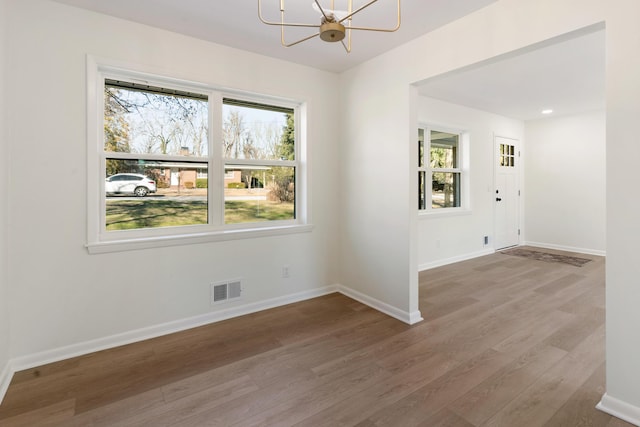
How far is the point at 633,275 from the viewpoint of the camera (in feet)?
5.56

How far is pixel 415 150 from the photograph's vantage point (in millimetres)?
2938

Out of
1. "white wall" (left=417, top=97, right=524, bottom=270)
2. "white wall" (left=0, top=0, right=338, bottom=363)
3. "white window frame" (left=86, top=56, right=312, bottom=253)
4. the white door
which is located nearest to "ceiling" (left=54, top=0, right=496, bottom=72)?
"white wall" (left=0, top=0, right=338, bottom=363)

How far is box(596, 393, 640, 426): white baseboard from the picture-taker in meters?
1.69

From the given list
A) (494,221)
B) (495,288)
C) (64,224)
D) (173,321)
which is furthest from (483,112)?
(64,224)

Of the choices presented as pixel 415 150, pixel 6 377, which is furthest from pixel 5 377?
pixel 415 150

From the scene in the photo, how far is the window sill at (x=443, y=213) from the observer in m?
4.82

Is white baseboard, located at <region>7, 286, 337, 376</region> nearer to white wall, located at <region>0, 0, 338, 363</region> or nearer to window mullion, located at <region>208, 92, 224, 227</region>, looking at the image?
white wall, located at <region>0, 0, 338, 363</region>

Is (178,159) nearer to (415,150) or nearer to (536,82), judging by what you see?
(415,150)

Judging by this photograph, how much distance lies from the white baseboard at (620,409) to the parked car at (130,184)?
3.51 meters

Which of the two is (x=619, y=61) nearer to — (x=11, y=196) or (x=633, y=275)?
(x=633, y=275)

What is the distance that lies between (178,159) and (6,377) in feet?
6.30

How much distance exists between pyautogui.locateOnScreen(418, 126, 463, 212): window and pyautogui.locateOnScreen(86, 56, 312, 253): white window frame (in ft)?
7.36

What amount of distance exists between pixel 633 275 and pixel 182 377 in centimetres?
278

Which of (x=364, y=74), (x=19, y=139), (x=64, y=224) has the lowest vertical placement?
(x=64, y=224)
